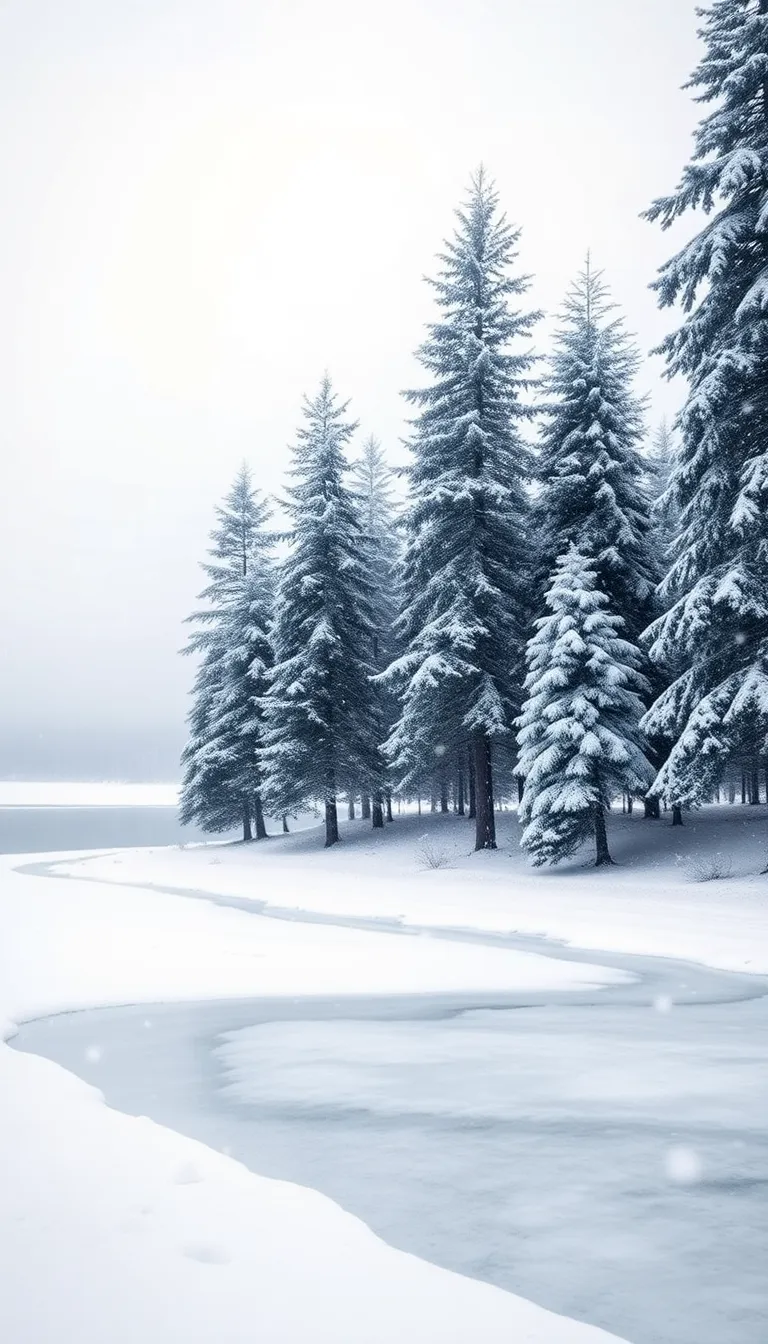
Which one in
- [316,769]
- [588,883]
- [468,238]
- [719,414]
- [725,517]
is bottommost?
[588,883]

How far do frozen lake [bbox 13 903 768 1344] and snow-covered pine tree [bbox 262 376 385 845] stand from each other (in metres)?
21.1

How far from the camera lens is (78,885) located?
71.1 feet

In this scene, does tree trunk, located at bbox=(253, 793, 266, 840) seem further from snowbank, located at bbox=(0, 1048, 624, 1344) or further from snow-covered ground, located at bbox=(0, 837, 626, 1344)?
snowbank, located at bbox=(0, 1048, 624, 1344)

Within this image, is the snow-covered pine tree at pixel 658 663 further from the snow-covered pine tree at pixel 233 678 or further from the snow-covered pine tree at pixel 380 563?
the snow-covered pine tree at pixel 233 678

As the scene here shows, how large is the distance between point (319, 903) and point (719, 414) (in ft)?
41.7

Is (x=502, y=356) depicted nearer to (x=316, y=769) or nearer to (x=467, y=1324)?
(x=316, y=769)

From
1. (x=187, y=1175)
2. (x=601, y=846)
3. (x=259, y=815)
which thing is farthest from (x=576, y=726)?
(x=259, y=815)

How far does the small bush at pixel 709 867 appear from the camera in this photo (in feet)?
58.0

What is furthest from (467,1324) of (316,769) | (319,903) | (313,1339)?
(316,769)

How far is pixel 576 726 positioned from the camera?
787 inches

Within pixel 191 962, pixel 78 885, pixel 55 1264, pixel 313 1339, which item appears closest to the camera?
pixel 313 1339

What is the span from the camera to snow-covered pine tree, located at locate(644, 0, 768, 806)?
15.8 metres

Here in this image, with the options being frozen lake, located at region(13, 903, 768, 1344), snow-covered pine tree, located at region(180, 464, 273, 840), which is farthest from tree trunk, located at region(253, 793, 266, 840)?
frozen lake, located at region(13, 903, 768, 1344)

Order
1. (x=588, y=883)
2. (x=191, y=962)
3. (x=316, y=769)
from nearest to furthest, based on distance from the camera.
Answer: (x=191, y=962), (x=588, y=883), (x=316, y=769)
